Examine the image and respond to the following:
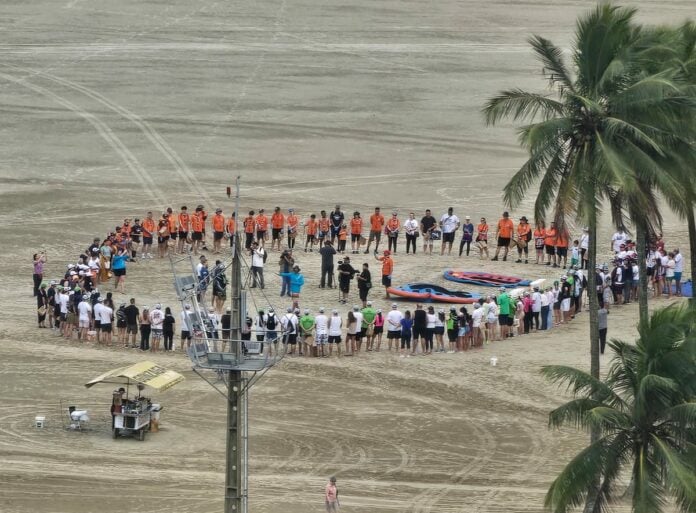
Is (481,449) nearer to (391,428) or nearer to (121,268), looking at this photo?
(391,428)

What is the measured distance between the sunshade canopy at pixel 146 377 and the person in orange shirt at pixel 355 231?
15435 millimetres

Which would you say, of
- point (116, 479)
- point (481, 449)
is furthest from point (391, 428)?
point (116, 479)

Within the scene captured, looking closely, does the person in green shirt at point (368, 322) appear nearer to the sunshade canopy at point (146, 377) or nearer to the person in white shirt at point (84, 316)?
the sunshade canopy at point (146, 377)

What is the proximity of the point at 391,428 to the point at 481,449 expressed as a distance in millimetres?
2391

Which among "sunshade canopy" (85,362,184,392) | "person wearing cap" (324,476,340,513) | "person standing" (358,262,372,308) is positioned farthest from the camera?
"person standing" (358,262,372,308)

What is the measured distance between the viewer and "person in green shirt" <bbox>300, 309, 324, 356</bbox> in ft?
142

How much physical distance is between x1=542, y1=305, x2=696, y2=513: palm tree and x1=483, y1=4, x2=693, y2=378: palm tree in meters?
5.96

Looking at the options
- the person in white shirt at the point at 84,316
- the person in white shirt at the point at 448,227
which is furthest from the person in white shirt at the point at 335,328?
the person in white shirt at the point at 448,227

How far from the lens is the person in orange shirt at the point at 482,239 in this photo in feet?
173

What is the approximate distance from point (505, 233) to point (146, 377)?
60.3 feet

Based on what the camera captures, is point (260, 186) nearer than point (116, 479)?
No

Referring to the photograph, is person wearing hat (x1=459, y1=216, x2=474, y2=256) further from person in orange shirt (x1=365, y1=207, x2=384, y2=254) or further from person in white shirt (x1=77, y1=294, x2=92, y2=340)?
person in white shirt (x1=77, y1=294, x2=92, y2=340)

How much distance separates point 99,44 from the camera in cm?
7912

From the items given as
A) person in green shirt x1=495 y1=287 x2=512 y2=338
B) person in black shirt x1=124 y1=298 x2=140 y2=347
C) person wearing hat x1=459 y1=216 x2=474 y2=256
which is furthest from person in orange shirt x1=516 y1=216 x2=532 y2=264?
person in black shirt x1=124 y1=298 x2=140 y2=347
